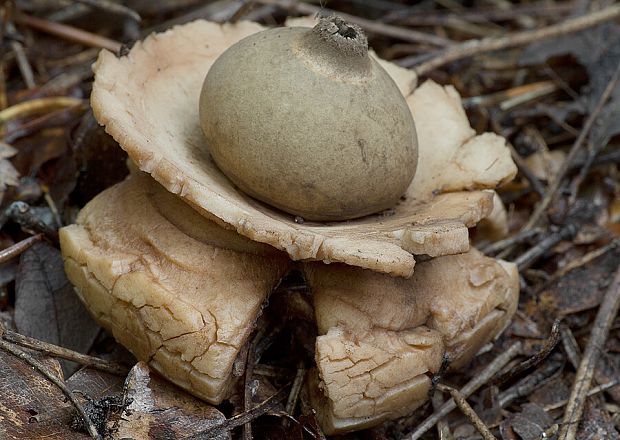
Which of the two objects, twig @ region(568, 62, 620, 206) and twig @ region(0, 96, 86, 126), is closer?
twig @ region(0, 96, 86, 126)

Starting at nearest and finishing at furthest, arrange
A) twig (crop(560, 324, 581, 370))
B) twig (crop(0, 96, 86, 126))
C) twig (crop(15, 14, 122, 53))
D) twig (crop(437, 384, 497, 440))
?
twig (crop(437, 384, 497, 440)) < twig (crop(560, 324, 581, 370)) < twig (crop(0, 96, 86, 126)) < twig (crop(15, 14, 122, 53))

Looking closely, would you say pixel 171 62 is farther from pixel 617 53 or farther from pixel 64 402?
pixel 617 53

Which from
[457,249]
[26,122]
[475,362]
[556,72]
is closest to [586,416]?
[475,362]

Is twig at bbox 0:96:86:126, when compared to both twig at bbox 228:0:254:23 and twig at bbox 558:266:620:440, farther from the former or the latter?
twig at bbox 558:266:620:440

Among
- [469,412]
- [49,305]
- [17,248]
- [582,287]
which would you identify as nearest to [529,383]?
[469,412]

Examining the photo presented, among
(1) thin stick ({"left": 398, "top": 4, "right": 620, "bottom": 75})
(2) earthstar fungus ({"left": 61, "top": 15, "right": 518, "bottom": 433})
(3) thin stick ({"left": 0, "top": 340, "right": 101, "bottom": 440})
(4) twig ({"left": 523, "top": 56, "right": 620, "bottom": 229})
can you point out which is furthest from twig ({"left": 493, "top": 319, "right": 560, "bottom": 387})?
(1) thin stick ({"left": 398, "top": 4, "right": 620, "bottom": 75})

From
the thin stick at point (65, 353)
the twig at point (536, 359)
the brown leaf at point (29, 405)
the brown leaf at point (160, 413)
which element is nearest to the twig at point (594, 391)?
the twig at point (536, 359)
